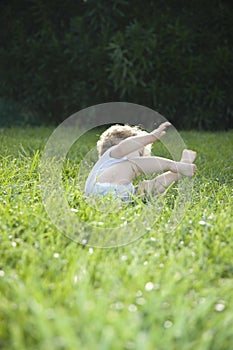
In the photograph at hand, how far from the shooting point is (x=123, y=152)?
258 centimetres

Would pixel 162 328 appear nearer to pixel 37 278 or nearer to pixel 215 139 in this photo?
pixel 37 278

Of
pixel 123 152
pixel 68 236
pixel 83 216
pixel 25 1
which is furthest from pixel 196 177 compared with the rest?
pixel 25 1

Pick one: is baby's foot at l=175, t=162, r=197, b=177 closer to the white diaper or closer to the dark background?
the white diaper

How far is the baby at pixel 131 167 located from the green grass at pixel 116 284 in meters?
0.32

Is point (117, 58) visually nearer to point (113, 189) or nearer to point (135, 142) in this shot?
point (135, 142)

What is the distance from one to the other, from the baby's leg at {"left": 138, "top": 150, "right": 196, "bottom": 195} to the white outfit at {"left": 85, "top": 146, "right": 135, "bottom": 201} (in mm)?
69

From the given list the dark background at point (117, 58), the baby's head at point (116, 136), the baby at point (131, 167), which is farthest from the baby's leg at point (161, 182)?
the dark background at point (117, 58)

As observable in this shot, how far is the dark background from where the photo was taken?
18.5 ft

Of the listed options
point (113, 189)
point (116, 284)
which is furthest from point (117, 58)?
point (116, 284)

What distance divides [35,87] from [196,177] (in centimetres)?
337

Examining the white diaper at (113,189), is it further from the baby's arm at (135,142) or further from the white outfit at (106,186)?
the baby's arm at (135,142)

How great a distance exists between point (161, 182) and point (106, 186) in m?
0.27

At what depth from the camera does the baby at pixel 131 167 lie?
2535mm

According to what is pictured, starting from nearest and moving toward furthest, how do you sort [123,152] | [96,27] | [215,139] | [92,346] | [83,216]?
1. [92,346]
2. [83,216]
3. [123,152]
4. [215,139]
5. [96,27]
